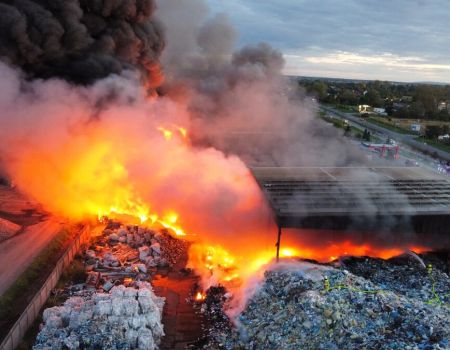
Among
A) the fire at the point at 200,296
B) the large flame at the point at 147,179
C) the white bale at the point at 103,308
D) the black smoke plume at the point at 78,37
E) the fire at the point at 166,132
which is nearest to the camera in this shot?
the white bale at the point at 103,308

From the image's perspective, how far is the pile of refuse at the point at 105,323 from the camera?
42.3ft

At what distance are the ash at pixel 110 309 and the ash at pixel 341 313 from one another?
2067 mm

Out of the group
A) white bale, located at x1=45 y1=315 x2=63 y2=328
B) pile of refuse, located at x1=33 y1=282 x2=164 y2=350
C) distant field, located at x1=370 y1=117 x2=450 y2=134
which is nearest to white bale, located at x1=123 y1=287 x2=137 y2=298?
pile of refuse, located at x1=33 y1=282 x2=164 y2=350

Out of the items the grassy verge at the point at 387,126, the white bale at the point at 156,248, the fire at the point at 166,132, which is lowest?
the white bale at the point at 156,248

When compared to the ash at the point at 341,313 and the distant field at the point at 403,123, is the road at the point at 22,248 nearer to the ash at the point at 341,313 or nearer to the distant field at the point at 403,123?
the ash at the point at 341,313

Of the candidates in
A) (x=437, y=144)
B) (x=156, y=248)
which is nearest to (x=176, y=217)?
(x=156, y=248)

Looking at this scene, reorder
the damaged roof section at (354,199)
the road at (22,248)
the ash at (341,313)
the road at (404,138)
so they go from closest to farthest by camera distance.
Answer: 1. the ash at (341,313)
2. the road at (22,248)
3. the damaged roof section at (354,199)
4. the road at (404,138)

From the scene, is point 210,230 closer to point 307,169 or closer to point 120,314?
point 307,169

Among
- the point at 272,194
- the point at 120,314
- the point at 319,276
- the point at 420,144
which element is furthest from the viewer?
the point at 420,144

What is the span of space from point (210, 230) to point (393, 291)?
8.14 m

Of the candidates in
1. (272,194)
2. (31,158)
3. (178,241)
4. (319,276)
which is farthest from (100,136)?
(319,276)

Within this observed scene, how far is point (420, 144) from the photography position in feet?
163

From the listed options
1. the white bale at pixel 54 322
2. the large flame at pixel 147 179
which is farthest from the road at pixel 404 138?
the white bale at pixel 54 322

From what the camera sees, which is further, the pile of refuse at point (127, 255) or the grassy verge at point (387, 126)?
the grassy verge at point (387, 126)
